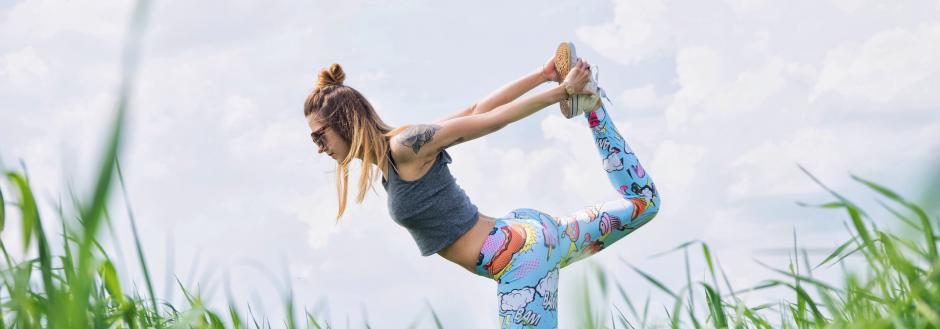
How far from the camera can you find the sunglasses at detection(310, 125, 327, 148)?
4.59 meters

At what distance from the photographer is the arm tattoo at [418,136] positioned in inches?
168

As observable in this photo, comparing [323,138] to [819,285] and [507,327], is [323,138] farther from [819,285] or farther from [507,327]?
[819,285]

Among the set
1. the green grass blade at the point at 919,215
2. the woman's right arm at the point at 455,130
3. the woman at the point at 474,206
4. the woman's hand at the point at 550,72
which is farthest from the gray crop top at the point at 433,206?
the green grass blade at the point at 919,215

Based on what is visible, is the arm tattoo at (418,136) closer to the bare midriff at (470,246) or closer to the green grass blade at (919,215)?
the bare midriff at (470,246)

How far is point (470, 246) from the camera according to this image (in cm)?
441

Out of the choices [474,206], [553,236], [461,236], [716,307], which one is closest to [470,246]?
[461,236]

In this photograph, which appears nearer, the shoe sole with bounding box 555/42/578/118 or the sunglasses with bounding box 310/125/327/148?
the sunglasses with bounding box 310/125/327/148

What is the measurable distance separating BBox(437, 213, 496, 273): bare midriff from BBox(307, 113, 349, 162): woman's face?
0.76 meters

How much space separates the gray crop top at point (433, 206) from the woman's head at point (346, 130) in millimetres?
125

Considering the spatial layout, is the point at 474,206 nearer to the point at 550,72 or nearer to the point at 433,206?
the point at 433,206

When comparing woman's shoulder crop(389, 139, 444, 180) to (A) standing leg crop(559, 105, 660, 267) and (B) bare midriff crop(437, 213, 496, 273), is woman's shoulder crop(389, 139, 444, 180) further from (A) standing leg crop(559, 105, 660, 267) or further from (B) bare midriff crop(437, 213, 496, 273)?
(A) standing leg crop(559, 105, 660, 267)

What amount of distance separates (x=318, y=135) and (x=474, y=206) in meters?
0.93

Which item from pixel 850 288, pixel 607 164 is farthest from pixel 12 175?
pixel 607 164

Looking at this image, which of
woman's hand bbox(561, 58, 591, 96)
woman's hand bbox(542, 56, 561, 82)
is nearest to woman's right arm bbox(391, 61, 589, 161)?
woman's hand bbox(561, 58, 591, 96)
